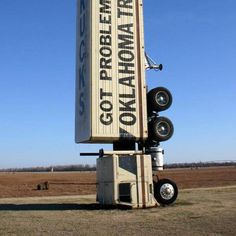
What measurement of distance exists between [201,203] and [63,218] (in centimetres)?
766

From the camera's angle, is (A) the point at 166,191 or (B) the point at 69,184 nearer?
(A) the point at 166,191

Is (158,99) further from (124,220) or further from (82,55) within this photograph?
(124,220)

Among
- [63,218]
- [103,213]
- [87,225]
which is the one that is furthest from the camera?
[103,213]

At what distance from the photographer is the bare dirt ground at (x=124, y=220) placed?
48.8ft

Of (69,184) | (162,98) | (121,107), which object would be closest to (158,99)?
(162,98)

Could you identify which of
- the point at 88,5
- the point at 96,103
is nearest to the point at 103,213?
the point at 96,103

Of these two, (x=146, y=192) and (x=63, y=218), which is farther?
(x=146, y=192)

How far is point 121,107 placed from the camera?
76.2 feet

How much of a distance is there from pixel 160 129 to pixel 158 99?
4.67ft

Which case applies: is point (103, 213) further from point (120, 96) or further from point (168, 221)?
point (120, 96)

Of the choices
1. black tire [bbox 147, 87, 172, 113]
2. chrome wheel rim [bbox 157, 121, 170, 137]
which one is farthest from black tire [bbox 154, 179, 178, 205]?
black tire [bbox 147, 87, 172, 113]

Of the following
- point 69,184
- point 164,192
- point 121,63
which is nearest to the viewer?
point 164,192

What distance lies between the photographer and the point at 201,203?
76.6 feet

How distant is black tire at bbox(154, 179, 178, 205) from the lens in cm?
2285
